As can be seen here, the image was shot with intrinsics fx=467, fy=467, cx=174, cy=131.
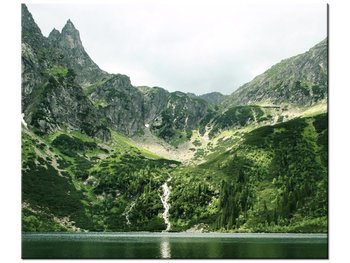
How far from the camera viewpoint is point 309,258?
2872 inches

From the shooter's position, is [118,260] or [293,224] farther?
[293,224]

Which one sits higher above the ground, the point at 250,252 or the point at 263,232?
the point at 250,252
